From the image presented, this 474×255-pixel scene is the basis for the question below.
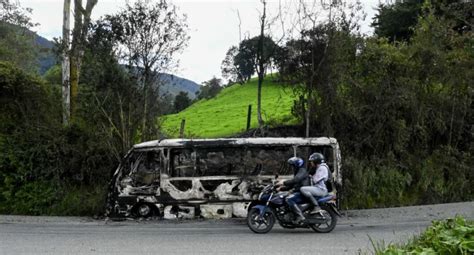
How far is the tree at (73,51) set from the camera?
18.1 metres

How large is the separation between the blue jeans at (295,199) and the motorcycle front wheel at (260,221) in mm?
503

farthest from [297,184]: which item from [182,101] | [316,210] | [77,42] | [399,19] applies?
[182,101]

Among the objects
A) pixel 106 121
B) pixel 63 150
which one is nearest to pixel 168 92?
pixel 106 121

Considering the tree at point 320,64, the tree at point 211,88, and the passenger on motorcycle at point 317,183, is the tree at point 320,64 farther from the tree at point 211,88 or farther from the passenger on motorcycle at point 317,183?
the tree at point 211,88

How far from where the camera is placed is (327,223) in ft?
41.2

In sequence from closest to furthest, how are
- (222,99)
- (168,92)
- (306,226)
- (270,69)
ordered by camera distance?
(306,226), (168,92), (270,69), (222,99)

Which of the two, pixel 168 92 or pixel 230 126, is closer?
pixel 168 92

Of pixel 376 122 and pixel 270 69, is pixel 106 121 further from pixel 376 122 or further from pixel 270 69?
pixel 376 122

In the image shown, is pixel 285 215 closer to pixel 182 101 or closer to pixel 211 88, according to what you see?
pixel 182 101

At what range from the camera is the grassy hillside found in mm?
20312

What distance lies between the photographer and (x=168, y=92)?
18.5m

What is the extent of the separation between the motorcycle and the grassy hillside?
701 cm

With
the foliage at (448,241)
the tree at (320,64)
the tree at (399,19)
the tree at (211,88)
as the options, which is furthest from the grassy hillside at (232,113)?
the foliage at (448,241)

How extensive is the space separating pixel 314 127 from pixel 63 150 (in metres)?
8.35
